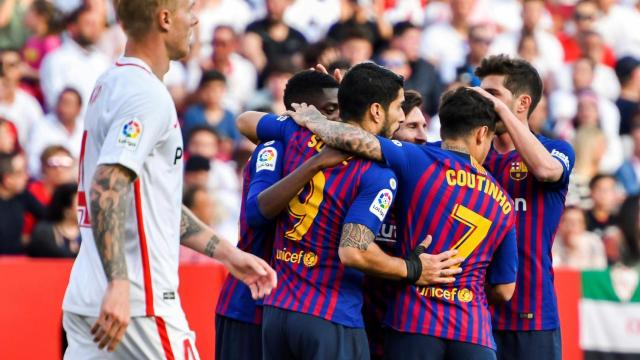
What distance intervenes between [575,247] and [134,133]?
27.2 feet

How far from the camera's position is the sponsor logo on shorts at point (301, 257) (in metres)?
6.25

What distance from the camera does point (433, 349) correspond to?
622 cm

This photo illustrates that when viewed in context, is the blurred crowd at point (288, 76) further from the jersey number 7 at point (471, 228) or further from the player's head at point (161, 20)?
the player's head at point (161, 20)

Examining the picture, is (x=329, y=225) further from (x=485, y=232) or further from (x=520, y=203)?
(x=520, y=203)

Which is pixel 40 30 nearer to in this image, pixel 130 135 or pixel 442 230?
pixel 442 230

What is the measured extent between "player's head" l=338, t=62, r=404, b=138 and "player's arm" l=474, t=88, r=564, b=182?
55 cm

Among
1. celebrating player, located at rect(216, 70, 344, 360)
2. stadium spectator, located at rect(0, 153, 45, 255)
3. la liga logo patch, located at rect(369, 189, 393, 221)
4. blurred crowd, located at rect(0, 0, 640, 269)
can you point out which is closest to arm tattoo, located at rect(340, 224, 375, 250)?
la liga logo patch, located at rect(369, 189, 393, 221)

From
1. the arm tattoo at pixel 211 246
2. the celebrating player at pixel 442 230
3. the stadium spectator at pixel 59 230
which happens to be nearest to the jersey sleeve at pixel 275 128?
the celebrating player at pixel 442 230

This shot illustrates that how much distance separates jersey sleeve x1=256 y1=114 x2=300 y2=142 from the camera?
6.59m

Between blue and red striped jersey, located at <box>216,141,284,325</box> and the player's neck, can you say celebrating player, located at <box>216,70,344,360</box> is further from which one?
the player's neck

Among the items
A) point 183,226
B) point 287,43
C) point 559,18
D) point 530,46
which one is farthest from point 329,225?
point 559,18

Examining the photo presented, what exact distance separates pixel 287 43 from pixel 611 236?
4.62 meters

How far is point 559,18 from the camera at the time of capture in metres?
18.1

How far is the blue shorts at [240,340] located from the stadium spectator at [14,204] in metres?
4.07
